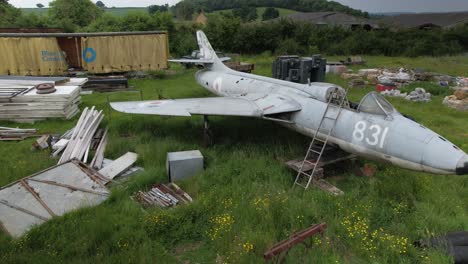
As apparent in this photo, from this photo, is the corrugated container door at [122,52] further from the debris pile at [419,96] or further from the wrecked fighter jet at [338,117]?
the debris pile at [419,96]

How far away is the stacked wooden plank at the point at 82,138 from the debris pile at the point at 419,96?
49.3 feet

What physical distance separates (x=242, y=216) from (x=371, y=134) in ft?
11.4

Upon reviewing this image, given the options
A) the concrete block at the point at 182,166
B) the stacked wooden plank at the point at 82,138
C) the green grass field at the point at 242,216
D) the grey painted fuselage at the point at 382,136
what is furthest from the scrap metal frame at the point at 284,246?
the stacked wooden plank at the point at 82,138

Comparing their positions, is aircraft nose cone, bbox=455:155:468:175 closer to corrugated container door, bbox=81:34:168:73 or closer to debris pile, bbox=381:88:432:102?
debris pile, bbox=381:88:432:102

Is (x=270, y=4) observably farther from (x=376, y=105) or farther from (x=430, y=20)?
(x=376, y=105)

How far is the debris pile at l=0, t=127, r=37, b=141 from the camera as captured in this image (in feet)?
35.0

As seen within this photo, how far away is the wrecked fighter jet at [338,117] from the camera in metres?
6.29

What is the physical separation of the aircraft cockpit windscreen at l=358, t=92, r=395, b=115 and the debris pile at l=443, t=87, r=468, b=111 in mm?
10383

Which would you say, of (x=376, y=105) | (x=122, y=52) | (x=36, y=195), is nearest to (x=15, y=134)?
(x=36, y=195)

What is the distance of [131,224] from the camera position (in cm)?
598

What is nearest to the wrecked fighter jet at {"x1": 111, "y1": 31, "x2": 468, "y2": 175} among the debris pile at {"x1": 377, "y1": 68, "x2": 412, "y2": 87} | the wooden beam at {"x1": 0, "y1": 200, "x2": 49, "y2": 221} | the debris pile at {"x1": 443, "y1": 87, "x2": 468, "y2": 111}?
the wooden beam at {"x1": 0, "y1": 200, "x2": 49, "y2": 221}

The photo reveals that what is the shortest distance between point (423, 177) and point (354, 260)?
3802mm

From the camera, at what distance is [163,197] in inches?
277

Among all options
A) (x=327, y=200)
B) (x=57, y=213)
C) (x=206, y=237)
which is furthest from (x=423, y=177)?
(x=57, y=213)
